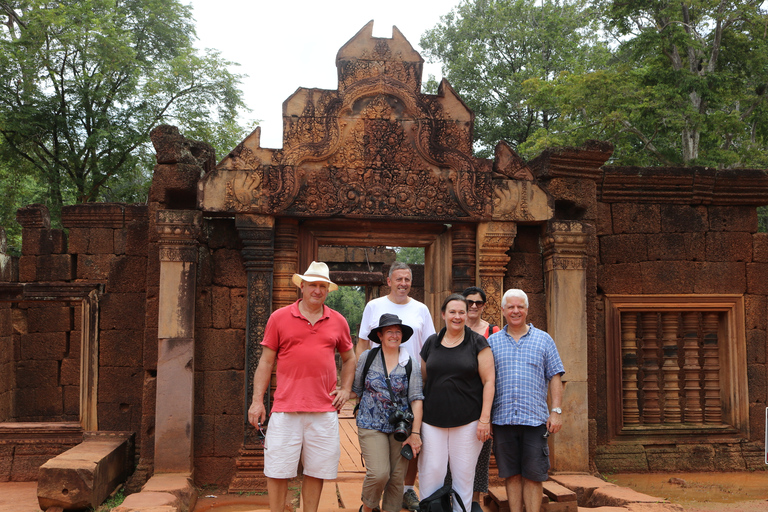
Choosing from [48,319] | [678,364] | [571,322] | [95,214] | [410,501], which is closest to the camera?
[410,501]

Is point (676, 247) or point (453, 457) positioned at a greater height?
point (676, 247)

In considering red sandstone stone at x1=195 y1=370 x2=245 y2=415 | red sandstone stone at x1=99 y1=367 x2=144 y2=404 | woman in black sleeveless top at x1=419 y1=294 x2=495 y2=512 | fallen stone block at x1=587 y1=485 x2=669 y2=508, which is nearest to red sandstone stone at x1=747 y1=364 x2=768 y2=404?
fallen stone block at x1=587 y1=485 x2=669 y2=508

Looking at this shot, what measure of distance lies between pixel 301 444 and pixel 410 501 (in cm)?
92

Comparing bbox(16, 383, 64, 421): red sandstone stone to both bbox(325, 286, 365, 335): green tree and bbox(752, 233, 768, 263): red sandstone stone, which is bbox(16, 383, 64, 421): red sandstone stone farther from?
bbox(325, 286, 365, 335): green tree

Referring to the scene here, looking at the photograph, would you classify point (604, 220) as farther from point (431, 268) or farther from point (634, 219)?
point (431, 268)

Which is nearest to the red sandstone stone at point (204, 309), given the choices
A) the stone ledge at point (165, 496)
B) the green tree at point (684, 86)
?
the stone ledge at point (165, 496)

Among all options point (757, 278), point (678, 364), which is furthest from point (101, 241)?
point (757, 278)

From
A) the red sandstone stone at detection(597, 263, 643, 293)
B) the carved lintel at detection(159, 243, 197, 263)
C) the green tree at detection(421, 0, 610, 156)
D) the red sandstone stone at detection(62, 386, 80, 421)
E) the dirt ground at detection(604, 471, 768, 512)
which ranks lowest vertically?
the dirt ground at detection(604, 471, 768, 512)

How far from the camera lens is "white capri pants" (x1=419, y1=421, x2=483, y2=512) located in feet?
13.6

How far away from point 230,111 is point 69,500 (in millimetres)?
15660

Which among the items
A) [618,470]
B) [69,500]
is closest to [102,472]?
[69,500]

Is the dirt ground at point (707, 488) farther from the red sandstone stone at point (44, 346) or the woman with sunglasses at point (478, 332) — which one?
the red sandstone stone at point (44, 346)

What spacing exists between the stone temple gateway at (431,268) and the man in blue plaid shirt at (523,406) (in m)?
2.14

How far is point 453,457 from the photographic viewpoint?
4188mm
